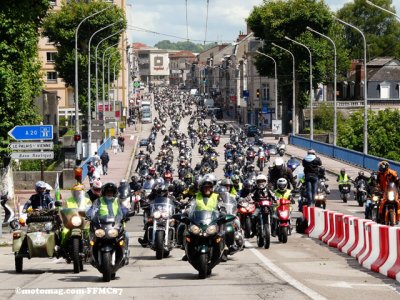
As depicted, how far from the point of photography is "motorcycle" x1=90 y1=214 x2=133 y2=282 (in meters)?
16.5

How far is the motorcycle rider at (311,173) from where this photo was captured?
28688mm

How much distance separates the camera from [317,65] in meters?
103

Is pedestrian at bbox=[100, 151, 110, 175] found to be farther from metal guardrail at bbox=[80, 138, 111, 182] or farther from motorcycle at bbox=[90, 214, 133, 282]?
motorcycle at bbox=[90, 214, 133, 282]

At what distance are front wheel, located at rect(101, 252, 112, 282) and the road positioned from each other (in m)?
0.13

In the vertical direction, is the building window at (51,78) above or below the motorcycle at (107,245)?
above

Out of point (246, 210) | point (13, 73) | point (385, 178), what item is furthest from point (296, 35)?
point (246, 210)

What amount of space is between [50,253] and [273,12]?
87.6 m

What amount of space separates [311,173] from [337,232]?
5744 millimetres

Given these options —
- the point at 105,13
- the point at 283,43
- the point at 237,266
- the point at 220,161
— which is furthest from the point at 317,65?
the point at 237,266

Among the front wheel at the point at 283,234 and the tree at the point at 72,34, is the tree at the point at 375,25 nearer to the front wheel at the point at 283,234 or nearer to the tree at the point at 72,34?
the tree at the point at 72,34

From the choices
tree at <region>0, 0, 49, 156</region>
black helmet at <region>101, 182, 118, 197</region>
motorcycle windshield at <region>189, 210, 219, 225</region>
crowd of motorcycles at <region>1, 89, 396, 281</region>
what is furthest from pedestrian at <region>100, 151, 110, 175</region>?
motorcycle windshield at <region>189, 210, 219, 225</region>

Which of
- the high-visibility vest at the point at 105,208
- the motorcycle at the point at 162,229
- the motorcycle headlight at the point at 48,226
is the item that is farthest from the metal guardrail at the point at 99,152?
the high-visibility vest at the point at 105,208

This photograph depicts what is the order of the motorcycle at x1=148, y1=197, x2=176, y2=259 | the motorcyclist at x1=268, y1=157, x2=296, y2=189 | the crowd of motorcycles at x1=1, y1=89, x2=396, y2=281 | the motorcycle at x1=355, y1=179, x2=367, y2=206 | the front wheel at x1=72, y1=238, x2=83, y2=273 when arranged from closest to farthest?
1. the crowd of motorcycles at x1=1, y1=89, x2=396, y2=281
2. the front wheel at x1=72, y1=238, x2=83, y2=273
3. the motorcycle at x1=148, y1=197, x2=176, y2=259
4. the motorcyclist at x1=268, y1=157, x2=296, y2=189
5. the motorcycle at x1=355, y1=179, x2=367, y2=206

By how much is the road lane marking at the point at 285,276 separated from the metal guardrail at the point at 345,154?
107 ft
